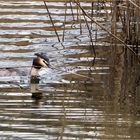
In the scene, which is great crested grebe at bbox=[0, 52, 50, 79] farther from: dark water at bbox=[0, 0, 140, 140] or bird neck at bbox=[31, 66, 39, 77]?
dark water at bbox=[0, 0, 140, 140]

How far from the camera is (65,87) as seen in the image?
8.91 meters

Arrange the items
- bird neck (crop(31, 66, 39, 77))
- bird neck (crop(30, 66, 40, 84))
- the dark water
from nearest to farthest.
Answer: the dark water < bird neck (crop(30, 66, 40, 84)) < bird neck (crop(31, 66, 39, 77))

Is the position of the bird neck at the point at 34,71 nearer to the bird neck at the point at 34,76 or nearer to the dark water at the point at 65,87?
the bird neck at the point at 34,76

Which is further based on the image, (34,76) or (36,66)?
(36,66)

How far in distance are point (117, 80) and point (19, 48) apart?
249 centimetres

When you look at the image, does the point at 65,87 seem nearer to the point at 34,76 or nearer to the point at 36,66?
the point at 34,76

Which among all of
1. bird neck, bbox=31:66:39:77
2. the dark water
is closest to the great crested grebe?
bird neck, bbox=31:66:39:77

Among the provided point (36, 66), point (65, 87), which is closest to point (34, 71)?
point (36, 66)

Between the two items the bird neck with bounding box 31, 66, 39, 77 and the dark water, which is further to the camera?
the bird neck with bounding box 31, 66, 39, 77

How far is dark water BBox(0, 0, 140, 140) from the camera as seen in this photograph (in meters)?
6.95

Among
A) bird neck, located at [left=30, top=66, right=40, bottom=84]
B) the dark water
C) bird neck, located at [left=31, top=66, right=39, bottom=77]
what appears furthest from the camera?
bird neck, located at [left=31, top=66, right=39, bottom=77]

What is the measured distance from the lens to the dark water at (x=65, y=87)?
22.8 ft

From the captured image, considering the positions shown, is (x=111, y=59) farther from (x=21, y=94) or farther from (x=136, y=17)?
(x=21, y=94)

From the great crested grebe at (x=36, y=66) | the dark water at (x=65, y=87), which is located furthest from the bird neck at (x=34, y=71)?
the dark water at (x=65, y=87)
